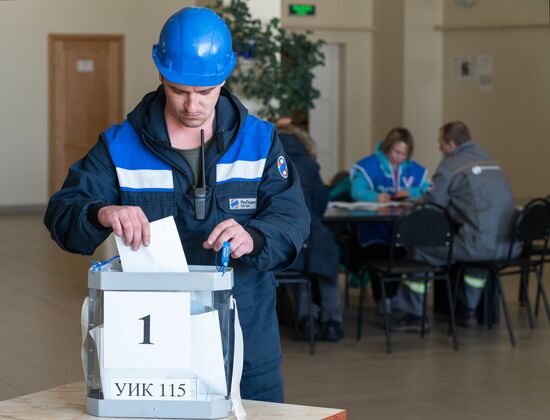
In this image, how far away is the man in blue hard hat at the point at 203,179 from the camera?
2080 mm

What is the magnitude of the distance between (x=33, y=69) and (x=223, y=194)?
39.2 ft

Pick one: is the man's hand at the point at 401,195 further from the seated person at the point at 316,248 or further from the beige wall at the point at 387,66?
the beige wall at the point at 387,66

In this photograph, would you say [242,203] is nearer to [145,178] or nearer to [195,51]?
[145,178]

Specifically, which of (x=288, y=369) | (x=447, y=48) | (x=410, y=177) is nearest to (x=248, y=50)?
(x=410, y=177)

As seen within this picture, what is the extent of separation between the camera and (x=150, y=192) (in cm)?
217

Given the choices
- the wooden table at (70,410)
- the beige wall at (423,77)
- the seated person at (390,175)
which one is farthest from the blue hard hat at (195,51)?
the beige wall at (423,77)

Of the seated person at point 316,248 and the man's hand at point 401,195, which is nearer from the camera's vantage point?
the seated person at point 316,248

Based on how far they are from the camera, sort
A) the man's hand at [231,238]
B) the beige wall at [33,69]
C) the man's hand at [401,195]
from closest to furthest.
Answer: the man's hand at [231,238] < the man's hand at [401,195] < the beige wall at [33,69]

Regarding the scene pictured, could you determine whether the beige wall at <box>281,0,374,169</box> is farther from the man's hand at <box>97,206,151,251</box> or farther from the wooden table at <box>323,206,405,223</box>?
the man's hand at <box>97,206,151,251</box>

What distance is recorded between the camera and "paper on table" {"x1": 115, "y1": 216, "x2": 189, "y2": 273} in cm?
186

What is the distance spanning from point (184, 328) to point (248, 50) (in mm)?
6348

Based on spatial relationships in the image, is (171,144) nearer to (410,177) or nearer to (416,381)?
(416,381)

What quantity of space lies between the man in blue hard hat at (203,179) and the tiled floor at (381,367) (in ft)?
8.96

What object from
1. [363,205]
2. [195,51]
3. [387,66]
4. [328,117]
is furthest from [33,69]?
[195,51]
